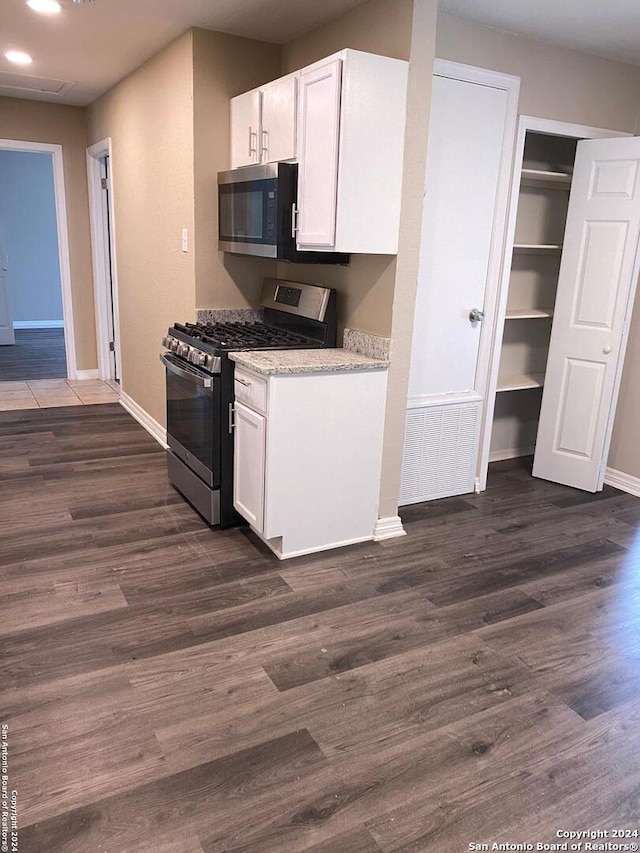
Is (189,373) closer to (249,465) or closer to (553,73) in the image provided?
(249,465)

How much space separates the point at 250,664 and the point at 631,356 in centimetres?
300

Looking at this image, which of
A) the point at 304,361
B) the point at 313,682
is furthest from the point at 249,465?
the point at 313,682

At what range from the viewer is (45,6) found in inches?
120

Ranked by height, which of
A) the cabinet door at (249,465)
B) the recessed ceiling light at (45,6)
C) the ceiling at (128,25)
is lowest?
the cabinet door at (249,465)

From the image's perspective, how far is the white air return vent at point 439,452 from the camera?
A: 136 inches

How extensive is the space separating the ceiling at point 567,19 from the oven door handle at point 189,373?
1.96m

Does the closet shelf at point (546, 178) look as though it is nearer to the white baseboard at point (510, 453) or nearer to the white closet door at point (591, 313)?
the white closet door at point (591, 313)

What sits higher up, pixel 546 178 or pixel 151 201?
pixel 546 178

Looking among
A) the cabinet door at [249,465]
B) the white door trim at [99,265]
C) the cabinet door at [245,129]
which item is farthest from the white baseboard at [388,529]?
the white door trim at [99,265]

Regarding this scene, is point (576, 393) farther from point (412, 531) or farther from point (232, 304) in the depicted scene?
point (232, 304)

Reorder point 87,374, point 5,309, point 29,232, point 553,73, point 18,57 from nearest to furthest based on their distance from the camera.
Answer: point 553,73, point 18,57, point 87,374, point 5,309, point 29,232

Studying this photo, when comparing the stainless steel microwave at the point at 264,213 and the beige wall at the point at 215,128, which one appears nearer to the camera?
the stainless steel microwave at the point at 264,213

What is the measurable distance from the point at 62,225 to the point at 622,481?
504 centimetres

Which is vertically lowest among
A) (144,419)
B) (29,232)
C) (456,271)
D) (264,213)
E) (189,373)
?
(144,419)
